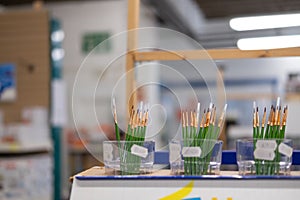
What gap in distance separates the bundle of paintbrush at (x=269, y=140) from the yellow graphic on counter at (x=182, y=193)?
0.72 feet

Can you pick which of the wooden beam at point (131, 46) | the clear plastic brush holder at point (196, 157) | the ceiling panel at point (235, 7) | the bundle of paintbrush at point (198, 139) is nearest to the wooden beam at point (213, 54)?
the wooden beam at point (131, 46)

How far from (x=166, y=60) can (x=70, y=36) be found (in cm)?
596

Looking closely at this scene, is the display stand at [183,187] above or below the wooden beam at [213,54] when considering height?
below

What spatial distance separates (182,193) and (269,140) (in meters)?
0.31

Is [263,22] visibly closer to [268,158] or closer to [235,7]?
[235,7]

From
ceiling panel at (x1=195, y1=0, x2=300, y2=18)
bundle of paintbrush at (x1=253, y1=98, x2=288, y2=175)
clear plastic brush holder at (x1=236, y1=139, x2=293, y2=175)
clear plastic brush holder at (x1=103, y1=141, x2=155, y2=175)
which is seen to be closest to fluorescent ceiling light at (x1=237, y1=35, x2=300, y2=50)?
bundle of paintbrush at (x1=253, y1=98, x2=288, y2=175)

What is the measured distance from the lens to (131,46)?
1619mm

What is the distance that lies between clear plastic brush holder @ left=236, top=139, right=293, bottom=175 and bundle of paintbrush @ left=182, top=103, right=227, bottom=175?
11 centimetres

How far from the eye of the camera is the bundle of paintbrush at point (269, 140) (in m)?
1.20

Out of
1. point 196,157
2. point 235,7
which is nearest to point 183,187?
point 196,157

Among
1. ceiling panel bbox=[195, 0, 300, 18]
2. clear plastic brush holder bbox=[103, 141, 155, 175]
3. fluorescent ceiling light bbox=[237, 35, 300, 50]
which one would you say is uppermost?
ceiling panel bbox=[195, 0, 300, 18]

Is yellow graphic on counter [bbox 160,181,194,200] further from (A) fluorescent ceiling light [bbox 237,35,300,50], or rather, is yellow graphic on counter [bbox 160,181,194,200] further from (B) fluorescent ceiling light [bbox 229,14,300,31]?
(B) fluorescent ceiling light [bbox 229,14,300,31]

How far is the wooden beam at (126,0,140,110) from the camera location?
1587mm

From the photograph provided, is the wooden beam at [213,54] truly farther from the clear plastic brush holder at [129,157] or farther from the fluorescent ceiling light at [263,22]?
the fluorescent ceiling light at [263,22]
